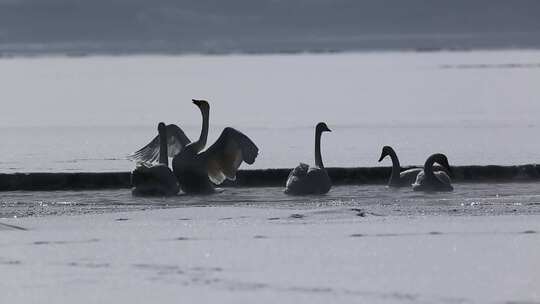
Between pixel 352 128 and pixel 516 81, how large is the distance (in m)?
17.0

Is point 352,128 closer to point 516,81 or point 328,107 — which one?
point 328,107

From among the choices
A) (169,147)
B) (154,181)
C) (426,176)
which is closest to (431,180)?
(426,176)

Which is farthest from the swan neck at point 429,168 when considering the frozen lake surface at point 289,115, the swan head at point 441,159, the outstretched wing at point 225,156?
the frozen lake surface at point 289,115

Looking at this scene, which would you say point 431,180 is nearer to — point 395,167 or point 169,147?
point 395,167

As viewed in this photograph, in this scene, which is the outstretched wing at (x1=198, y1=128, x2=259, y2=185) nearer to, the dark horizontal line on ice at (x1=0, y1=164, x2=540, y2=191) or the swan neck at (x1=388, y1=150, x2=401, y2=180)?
the dark horizontal line on ice at (x1=0, y1=164, x2=540, y2=191)

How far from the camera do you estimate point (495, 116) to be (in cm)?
2309

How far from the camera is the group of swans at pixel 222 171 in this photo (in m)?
11.6

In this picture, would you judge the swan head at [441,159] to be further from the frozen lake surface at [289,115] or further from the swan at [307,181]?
the frozen lake surface at [289,115]

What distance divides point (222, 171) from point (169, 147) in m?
1.00

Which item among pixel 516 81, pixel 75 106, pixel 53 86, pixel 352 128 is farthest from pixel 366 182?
pixel 53 86

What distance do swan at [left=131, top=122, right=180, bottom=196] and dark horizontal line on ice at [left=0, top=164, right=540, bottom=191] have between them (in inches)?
29.2

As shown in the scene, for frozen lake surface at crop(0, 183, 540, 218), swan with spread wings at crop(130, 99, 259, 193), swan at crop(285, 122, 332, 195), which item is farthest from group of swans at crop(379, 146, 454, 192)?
swan with spread wings at crop(130, 99, 259, 193)

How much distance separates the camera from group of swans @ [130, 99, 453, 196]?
11570 millimetres

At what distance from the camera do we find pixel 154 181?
1157 cm
